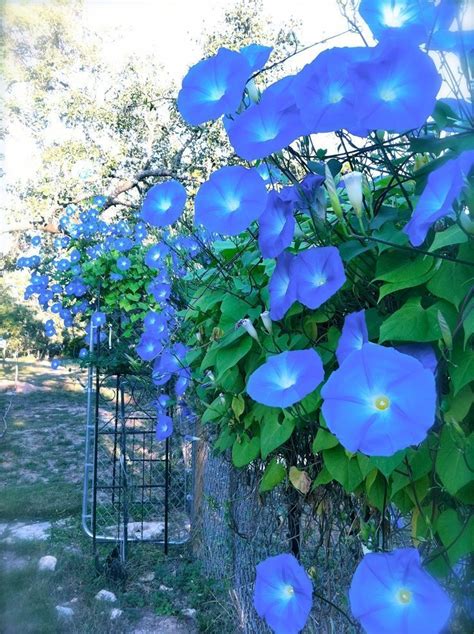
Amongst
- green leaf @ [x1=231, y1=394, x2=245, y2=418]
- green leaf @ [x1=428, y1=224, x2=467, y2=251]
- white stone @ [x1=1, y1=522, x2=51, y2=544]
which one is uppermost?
green leaf @ [x1=428, y1=224, x2=467, y2=251]

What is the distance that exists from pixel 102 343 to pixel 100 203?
3.09ft

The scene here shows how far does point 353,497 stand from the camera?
2.84ft

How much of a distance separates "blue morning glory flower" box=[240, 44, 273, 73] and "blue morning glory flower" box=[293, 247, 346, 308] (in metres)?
0.21

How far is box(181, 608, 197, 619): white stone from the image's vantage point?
2.81 m

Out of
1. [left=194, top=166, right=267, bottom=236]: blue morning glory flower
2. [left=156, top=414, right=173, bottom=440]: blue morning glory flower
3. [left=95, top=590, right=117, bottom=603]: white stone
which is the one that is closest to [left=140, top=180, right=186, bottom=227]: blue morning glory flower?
[left=194, top=166, right=267, bottom=236]: blue morning glory flower

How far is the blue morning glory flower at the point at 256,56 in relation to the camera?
69 centimetres

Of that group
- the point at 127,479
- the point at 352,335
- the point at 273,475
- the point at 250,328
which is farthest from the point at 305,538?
the point at 127,479

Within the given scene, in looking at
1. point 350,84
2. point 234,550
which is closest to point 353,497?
point 350,84

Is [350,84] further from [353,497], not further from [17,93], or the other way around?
[17,93]

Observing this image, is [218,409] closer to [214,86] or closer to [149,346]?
[214,86]

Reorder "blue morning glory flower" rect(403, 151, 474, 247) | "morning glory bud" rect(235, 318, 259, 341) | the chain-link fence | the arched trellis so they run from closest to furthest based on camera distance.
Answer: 1. "blue morning glory flower" rect(403, 151, 474, 247)
2. "morning glory bud" rect(235, 318, 259, 341)
3. the chain-link fence
4. the arched trellis

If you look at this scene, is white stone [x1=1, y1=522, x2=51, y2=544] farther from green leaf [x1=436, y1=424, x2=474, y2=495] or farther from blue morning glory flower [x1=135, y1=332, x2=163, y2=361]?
green leaf [x1=436, y1=424, x2=474, y2=495]

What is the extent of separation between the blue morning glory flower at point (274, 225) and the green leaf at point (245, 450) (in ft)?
1.25

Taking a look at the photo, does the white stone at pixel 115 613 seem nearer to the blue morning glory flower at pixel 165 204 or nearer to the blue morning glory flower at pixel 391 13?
the blue morning glory flower at pixel 165 204
